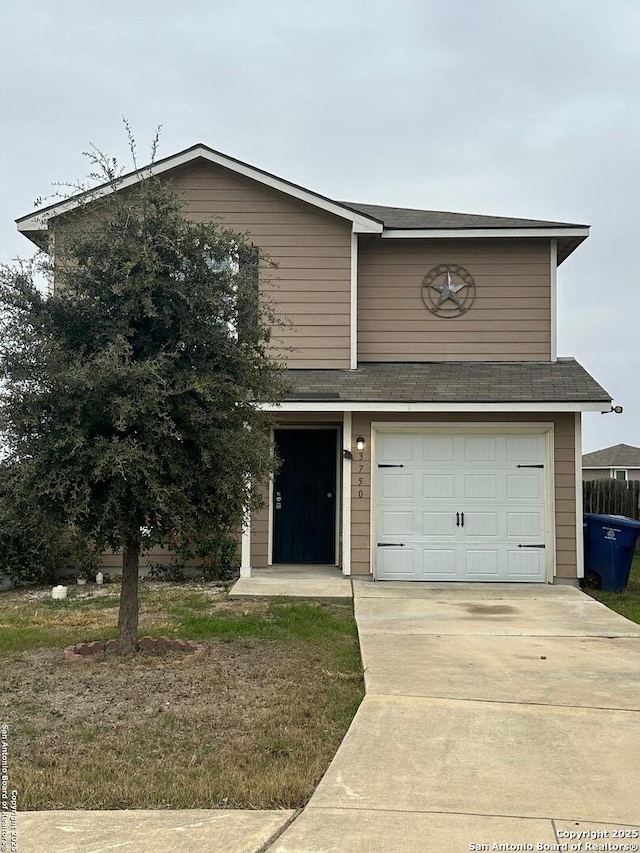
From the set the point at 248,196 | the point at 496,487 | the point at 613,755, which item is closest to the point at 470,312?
the point at 496,487

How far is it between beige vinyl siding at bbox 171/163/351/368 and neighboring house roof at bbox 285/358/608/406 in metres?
0.50

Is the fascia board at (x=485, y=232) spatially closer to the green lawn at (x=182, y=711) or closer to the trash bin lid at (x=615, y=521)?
the trash bin lid at (x=615, y=521)

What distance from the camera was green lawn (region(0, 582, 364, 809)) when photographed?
3596 millimetres

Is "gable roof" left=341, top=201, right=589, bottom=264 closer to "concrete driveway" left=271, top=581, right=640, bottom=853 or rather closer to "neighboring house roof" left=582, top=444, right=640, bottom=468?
"concrete driveway" left=271, top=581, right=640, bottom=853

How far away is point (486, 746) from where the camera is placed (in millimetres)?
4137

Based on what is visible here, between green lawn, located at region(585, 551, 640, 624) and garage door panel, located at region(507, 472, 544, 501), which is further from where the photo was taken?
garage door panel, located at region(507, 472, 544, 501)

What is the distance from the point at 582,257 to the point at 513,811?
20.0 metres

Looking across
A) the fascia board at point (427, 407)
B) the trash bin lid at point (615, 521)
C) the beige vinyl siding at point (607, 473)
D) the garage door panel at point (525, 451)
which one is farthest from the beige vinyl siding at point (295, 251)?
the beige vinyl siding at point (607, 473)

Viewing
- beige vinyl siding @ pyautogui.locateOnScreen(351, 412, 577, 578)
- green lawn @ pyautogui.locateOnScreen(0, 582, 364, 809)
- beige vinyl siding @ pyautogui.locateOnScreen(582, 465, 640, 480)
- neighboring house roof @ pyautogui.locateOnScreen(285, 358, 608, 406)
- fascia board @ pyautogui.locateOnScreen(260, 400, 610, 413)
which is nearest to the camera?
green lawn @ pyautogui.locateOnScreen(0, 582, 364, 809)

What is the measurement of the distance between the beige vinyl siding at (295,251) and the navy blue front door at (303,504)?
1342mm

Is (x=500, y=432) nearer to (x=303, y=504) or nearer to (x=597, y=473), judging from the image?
(x=303, y=504)

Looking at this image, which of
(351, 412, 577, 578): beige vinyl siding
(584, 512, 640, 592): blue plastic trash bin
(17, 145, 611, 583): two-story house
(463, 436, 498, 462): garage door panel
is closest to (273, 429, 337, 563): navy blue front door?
(17, 145, 611, 583): two-story house

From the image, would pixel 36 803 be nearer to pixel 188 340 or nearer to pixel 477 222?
pixel 188 340

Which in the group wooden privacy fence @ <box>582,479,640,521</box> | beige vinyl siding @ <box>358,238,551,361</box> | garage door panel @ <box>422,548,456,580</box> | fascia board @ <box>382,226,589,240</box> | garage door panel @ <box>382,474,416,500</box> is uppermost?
fascia board @ <box>382,226,589,240</box>
